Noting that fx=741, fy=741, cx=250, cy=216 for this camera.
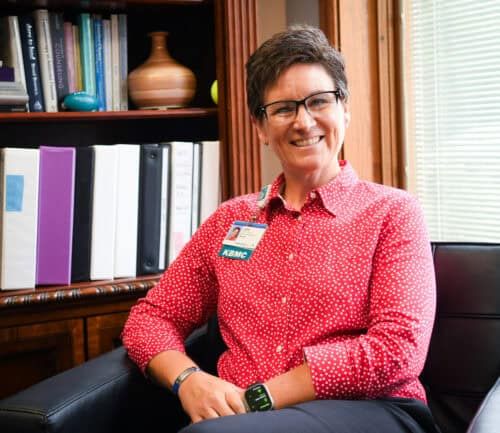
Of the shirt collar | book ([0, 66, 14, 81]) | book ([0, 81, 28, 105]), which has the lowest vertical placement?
the shirt collar

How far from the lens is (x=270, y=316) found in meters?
1.57

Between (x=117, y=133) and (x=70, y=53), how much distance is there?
0.39 metres

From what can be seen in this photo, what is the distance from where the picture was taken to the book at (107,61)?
2.18m

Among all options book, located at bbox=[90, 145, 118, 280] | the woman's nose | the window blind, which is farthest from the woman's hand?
the window blind

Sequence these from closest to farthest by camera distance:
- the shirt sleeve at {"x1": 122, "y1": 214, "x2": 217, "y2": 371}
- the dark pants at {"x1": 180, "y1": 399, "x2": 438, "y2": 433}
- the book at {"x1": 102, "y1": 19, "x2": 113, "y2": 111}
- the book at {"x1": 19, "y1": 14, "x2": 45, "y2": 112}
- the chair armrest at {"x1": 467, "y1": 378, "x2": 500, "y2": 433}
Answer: the chair armrest at {"x1": 467, "y1": 378, "x2": 500, "y2": 433} → the dark pants at {"x1": 180, "y1": 399, "x2": 438, "y2": 433} → the shirt sleeve at {"x1": 122, "y1": 214, "x2": 217, "y2": 371} → the book at {"x1": 19, "y1": 14, "x2": 45, "y2": 112} → the book at {"x1": 102, "y1": 19, "x2": 113, "y2": 111}

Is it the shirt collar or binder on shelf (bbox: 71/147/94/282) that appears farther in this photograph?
binder on shelf (bbox: 71/147/94/282)

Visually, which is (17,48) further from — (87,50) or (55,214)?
(55,214)

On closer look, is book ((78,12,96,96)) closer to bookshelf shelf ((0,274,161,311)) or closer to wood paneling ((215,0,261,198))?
wood paneling ((215,0,261,198))

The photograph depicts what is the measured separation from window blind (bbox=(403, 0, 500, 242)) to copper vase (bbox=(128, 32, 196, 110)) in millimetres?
663

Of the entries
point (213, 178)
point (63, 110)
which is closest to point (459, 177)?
point (213, 178)

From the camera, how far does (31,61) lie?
2.08 meters

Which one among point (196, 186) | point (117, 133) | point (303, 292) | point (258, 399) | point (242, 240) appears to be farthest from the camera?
point (117, 133)

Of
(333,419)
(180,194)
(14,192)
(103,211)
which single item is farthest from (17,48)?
(333,419)

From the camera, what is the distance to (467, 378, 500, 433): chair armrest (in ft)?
3.63
